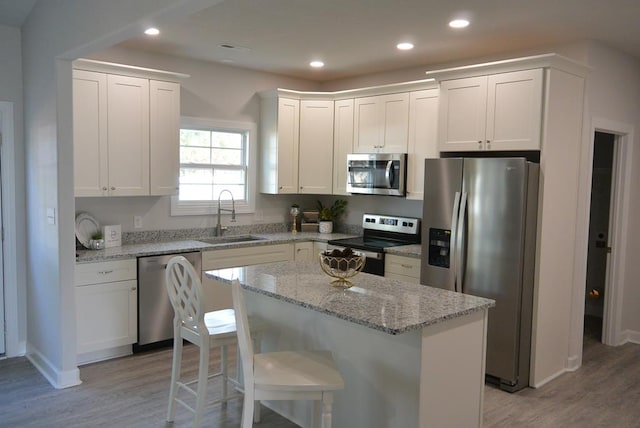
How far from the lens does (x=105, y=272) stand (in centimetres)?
416

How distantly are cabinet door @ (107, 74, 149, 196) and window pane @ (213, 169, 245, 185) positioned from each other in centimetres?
103

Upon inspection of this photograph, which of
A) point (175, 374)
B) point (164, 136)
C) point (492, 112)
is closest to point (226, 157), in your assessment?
point (164, 136)

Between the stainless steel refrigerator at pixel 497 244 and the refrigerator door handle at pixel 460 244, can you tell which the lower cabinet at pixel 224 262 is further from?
the refrigerator door handle at pixel 460 244

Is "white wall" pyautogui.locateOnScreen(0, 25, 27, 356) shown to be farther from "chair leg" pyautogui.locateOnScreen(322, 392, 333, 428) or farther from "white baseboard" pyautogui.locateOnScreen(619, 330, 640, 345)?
"white baseboard" pyautogui.locateOnScreen(619, 330, 640, 345)

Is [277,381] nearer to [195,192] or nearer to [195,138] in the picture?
[195,192]

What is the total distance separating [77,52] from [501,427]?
3563 mm

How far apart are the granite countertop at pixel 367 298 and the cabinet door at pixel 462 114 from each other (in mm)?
1578

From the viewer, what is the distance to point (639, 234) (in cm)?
500

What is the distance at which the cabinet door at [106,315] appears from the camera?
4098 millimetres

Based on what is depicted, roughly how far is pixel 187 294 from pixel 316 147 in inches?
122

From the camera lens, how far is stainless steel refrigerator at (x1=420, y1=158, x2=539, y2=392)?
376cm

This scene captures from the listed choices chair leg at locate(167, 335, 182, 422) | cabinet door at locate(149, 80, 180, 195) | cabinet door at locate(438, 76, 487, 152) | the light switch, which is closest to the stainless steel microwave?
cabinet door at locate(438, 76, 487, 152)

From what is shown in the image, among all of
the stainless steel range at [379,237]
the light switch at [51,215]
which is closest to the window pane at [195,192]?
the stainless steel range at [379,237]

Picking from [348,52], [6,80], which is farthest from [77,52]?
[348,52]
